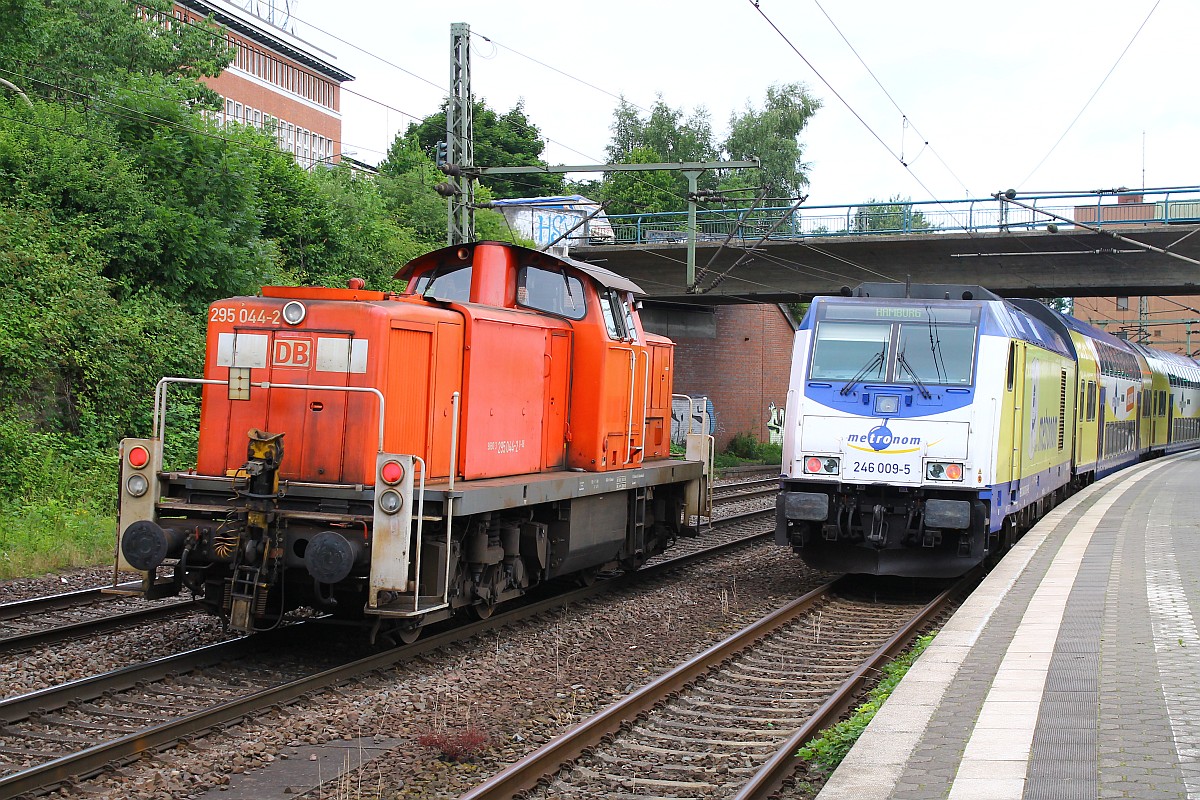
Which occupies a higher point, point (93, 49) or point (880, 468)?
point (93, 49)

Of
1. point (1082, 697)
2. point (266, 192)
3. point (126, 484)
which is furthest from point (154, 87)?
point (1082, 697)

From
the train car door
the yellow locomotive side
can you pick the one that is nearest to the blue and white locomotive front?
the train car door

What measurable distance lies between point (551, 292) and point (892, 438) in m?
3.68

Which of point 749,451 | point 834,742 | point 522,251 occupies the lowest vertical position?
point 834,742

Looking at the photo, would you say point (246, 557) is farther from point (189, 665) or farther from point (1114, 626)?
point (1114, 626)

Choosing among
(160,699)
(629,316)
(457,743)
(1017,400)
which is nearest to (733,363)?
(1017,400)

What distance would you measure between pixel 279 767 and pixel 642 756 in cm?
198

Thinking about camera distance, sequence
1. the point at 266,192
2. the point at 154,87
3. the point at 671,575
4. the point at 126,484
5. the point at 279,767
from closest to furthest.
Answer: the point at 279,767
the point at 126,484
the point at 671,575
the point at 154,87
the point at 266,192

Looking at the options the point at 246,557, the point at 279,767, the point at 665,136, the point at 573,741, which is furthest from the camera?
the point at 665,136

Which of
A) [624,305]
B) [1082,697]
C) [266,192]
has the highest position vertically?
[266,192]

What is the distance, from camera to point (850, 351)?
37.1ft

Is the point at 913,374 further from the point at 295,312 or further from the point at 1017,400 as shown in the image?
the point at 295,312

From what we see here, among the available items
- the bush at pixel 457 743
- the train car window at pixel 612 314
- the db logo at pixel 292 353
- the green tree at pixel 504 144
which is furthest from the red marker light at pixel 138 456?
the green tree at pixel 504 144

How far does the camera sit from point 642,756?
6.14 meters
